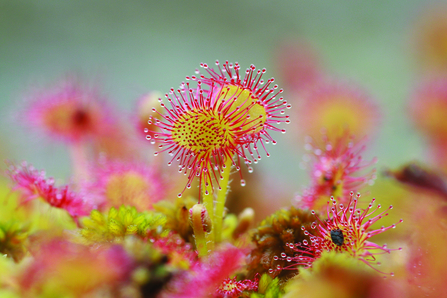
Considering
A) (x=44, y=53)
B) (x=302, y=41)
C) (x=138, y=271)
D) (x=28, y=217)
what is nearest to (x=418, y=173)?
(x=138, y=271)

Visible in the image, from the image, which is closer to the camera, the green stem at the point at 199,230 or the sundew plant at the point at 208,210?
the sundew plant at the point at 208,210

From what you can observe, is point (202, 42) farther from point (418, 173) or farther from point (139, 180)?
point (418, 173)

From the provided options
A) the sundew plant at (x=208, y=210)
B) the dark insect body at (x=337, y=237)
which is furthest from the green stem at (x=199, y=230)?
the dark insect body at (x=337, y=237)

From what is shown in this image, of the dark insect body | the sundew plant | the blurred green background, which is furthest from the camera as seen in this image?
the blurred green background

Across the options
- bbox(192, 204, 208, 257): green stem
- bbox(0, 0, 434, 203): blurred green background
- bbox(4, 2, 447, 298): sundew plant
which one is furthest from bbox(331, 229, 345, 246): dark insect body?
bbox(0, 0, 434, 203): blurred green background

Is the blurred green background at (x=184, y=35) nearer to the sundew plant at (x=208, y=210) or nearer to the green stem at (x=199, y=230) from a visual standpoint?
the sundew plant at (x=208, y=210)

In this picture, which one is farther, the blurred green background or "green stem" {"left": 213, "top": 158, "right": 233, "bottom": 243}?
the blurred green background

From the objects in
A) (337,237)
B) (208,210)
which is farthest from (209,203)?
(337,237)

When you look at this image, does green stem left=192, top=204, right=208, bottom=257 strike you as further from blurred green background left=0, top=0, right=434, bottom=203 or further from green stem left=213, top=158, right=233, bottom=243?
blurred green background left=0, top=0, right=434, bottom=203
